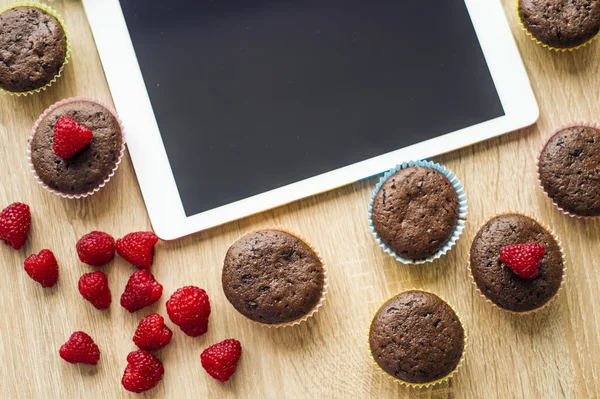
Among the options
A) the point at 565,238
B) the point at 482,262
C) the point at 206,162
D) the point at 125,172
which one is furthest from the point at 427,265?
the point at 125,172

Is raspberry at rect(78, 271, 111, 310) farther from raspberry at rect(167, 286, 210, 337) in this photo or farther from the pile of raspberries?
raspberry at rect(167, 286, 210, 337)

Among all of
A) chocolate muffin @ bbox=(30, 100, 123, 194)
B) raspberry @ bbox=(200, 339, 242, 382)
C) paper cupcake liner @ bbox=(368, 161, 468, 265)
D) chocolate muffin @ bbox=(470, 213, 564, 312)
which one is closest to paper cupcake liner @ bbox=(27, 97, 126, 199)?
chocolate muffin @ bbox=(30, 100, 123, 194)

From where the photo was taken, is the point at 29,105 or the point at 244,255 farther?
the point at 29,105

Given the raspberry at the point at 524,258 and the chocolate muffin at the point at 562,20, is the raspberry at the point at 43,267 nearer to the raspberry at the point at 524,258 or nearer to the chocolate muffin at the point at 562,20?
the raspberry at the point at 524,258

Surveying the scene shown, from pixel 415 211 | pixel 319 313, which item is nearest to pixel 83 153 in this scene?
pixel 319 313

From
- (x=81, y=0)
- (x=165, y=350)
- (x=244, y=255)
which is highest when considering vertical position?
(x=81, y=0)

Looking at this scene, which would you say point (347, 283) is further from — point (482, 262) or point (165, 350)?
point (165, 350)

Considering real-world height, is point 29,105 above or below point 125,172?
above

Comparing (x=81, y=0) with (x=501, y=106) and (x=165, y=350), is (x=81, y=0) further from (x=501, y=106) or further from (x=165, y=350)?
(x=501, y=106)
